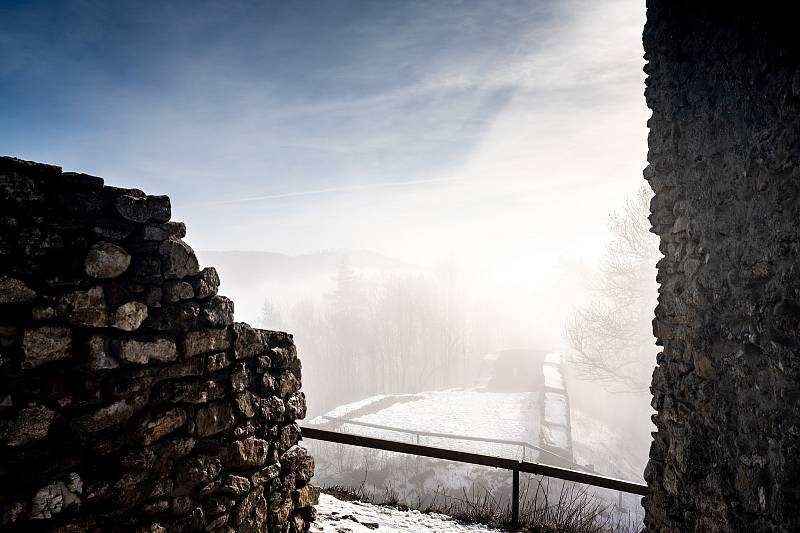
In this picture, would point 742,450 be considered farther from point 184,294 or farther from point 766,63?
point 184,294

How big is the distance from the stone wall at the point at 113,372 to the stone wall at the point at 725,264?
3.23 meters

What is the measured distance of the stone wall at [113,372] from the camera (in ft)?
7.77

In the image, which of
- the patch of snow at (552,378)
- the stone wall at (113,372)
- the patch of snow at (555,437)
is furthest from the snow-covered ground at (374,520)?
the patch of snow at (552,378)

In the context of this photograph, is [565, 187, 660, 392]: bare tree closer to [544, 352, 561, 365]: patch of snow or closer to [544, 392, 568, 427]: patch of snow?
[544, 392, 568, 427]: patch of snow

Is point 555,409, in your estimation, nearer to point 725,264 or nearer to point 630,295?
point 630,295

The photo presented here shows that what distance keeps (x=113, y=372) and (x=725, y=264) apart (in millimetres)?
3836

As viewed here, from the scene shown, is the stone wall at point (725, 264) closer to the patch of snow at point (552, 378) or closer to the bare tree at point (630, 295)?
the bare tree at point (630, 295)

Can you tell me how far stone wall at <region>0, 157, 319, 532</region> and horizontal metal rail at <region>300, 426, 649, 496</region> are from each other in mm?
2076

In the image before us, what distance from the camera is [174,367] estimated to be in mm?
2986

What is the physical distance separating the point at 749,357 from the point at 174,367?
11.7ft

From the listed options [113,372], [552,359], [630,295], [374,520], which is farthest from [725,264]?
[552,359]

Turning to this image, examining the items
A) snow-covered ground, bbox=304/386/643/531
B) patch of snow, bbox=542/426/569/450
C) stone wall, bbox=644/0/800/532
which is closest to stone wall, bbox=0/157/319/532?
stone wall, bbox=644/0/800/532

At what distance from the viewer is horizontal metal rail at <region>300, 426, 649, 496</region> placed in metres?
4.74

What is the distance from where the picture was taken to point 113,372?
269 centimetres
